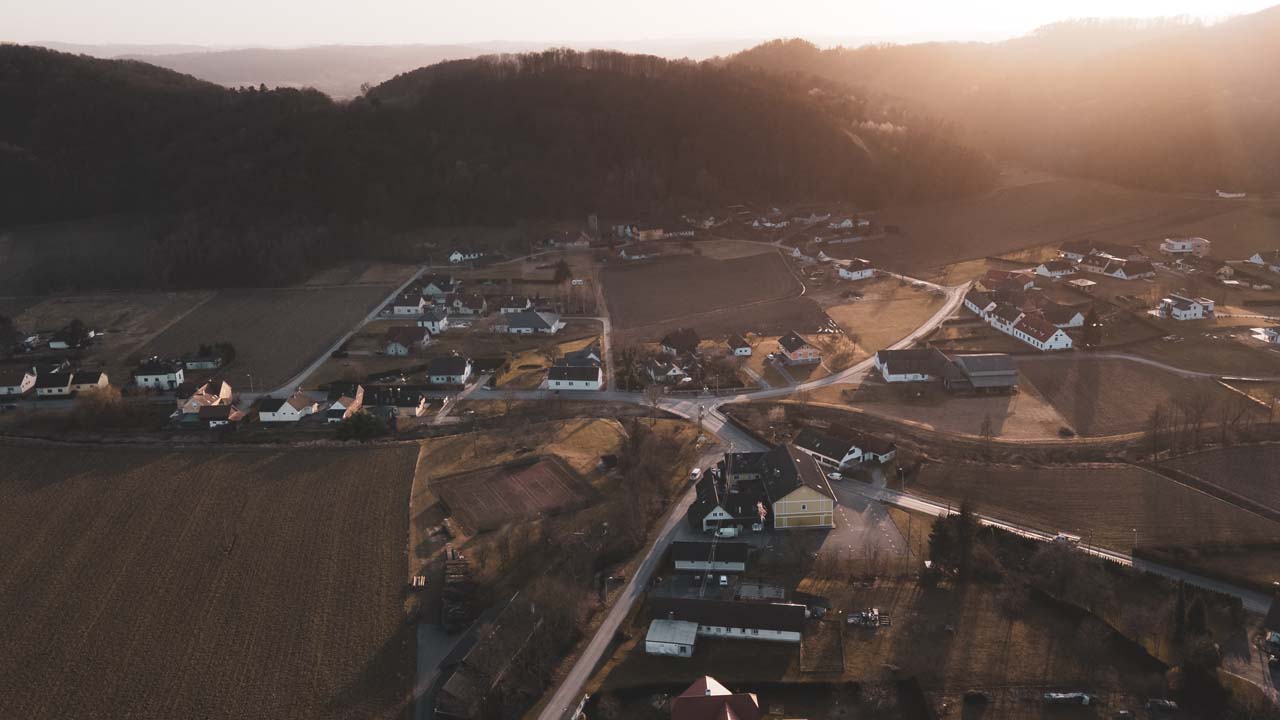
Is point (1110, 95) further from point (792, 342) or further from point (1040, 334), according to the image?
point (792, 342)

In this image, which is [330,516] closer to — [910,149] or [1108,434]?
[1108,434]

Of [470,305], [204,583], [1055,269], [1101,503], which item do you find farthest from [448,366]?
[1055,269]

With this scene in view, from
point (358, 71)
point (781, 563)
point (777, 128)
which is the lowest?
point (781, 563)

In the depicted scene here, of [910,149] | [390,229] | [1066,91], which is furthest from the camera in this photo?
[1066,91]

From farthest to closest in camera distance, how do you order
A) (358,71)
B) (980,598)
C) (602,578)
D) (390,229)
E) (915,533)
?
(358,71)
(390,229)
(915,533)
(602,578)
(980,598)

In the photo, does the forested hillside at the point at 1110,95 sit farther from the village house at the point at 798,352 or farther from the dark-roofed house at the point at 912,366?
the village house at the point at 798,352

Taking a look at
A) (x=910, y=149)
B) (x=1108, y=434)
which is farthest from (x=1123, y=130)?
(x=1108, y=434)
